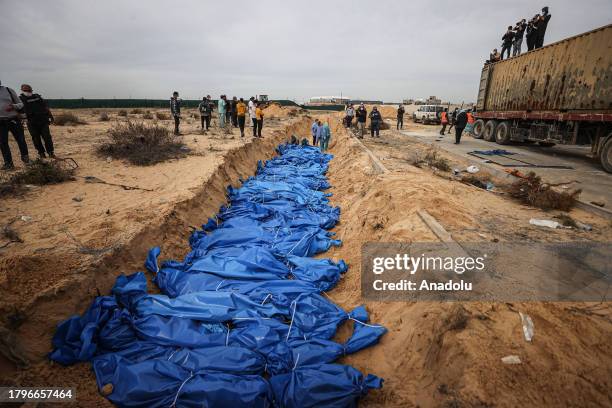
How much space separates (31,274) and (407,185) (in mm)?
6100

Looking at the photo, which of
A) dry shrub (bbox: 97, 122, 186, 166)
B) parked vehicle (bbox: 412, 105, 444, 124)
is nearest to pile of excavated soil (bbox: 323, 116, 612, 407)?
dry shrub (bbox: 97, 122, 186, 166)

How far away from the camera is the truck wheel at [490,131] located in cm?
1572

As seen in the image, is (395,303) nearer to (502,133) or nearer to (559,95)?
(559,95)

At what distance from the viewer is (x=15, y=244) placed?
3.94 metres

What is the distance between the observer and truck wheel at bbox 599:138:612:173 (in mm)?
8750

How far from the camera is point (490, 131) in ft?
52.3

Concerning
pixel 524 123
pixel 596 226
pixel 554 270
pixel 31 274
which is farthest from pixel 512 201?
pixel 524 123

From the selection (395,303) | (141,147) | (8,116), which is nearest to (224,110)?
(141,147)

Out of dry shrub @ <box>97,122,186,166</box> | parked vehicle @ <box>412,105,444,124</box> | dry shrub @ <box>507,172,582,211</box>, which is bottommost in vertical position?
dry shrub @ <box>507,172,582,211</box>

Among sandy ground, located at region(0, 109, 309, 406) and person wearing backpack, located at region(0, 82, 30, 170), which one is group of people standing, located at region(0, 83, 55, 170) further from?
sandy ground, located at region(0, 109, 309, 406)

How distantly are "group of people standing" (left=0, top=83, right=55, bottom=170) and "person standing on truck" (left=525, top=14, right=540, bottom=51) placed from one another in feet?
59.1

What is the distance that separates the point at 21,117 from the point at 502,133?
711 inches

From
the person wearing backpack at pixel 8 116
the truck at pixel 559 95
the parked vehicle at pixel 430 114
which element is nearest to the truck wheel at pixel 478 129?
the truck at pixel 559 95

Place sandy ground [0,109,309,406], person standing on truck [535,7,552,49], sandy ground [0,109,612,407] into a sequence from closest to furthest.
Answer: sandy ground [0,109,612,407]
sandy ground [0,109,309,406]
person standing on truck [535,7,552,49]
